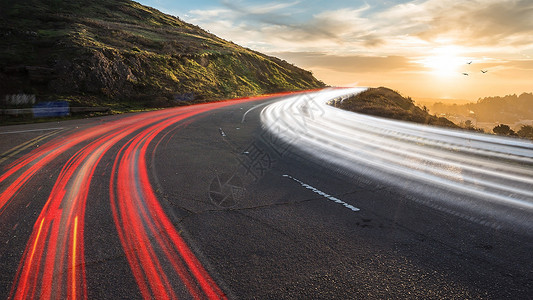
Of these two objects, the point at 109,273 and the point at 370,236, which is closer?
the point at 109,273

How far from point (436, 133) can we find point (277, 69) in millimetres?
55182

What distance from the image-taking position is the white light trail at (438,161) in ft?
20.5

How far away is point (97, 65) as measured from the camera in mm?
25422

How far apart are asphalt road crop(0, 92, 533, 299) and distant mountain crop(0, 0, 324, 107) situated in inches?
691

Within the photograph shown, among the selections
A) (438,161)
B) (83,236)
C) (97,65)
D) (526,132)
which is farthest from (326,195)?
(97,65)

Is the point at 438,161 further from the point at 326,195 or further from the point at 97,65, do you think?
the point at 97,65

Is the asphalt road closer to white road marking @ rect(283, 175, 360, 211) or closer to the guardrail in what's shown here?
white road marking @ rect(283, 175, 360, 211)

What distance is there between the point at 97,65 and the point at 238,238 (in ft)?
86.1

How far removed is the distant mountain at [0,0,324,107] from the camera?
2298 cm

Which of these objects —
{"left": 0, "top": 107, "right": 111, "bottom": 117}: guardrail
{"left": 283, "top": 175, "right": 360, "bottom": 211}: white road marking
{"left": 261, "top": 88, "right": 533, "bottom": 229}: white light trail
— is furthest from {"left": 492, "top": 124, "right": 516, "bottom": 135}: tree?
{"left": 0, "top": 107, "right": 111, "bottom": 117}: guardrail

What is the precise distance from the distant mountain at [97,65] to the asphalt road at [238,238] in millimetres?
17540

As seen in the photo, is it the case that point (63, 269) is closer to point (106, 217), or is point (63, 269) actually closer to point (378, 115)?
point (106, 217)

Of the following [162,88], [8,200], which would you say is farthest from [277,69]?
[8,200]

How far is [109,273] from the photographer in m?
3.79
